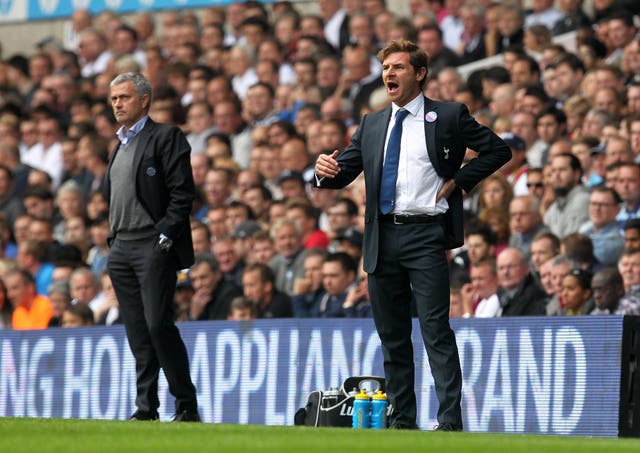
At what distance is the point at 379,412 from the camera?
A: 978 centimetres

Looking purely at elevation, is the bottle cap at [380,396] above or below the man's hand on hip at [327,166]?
below

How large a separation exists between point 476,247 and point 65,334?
3.73 meters

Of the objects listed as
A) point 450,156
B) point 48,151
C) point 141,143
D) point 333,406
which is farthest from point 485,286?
point 48,151

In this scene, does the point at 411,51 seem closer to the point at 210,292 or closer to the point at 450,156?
the point at 450,156

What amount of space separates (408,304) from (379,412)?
717mm

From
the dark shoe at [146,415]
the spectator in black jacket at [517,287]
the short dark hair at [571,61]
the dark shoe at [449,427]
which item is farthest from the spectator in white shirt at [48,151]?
the dark shoe at [449,427]

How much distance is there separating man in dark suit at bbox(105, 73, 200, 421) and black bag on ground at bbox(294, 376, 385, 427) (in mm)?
767

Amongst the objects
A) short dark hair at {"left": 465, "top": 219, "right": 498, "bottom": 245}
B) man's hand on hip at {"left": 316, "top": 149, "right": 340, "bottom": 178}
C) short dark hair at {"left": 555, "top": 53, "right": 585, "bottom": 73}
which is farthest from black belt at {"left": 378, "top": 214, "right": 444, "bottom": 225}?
short dark hair at {"left": 555, "top": 53, "right": 585, "bottom": 73}

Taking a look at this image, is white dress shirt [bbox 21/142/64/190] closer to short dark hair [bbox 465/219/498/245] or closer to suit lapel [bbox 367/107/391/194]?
short dark hair [bbox 465/219/498/245]

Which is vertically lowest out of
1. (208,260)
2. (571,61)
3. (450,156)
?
(208,260)

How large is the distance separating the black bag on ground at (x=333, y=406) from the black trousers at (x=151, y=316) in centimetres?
77

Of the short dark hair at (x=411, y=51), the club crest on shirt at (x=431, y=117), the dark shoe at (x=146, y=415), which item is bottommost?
the dark shoe at (x=146, y=415)

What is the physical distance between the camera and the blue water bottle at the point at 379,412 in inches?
383

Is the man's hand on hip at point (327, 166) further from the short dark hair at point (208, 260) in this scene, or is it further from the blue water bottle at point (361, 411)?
the short dark hair at point (208, 260)
